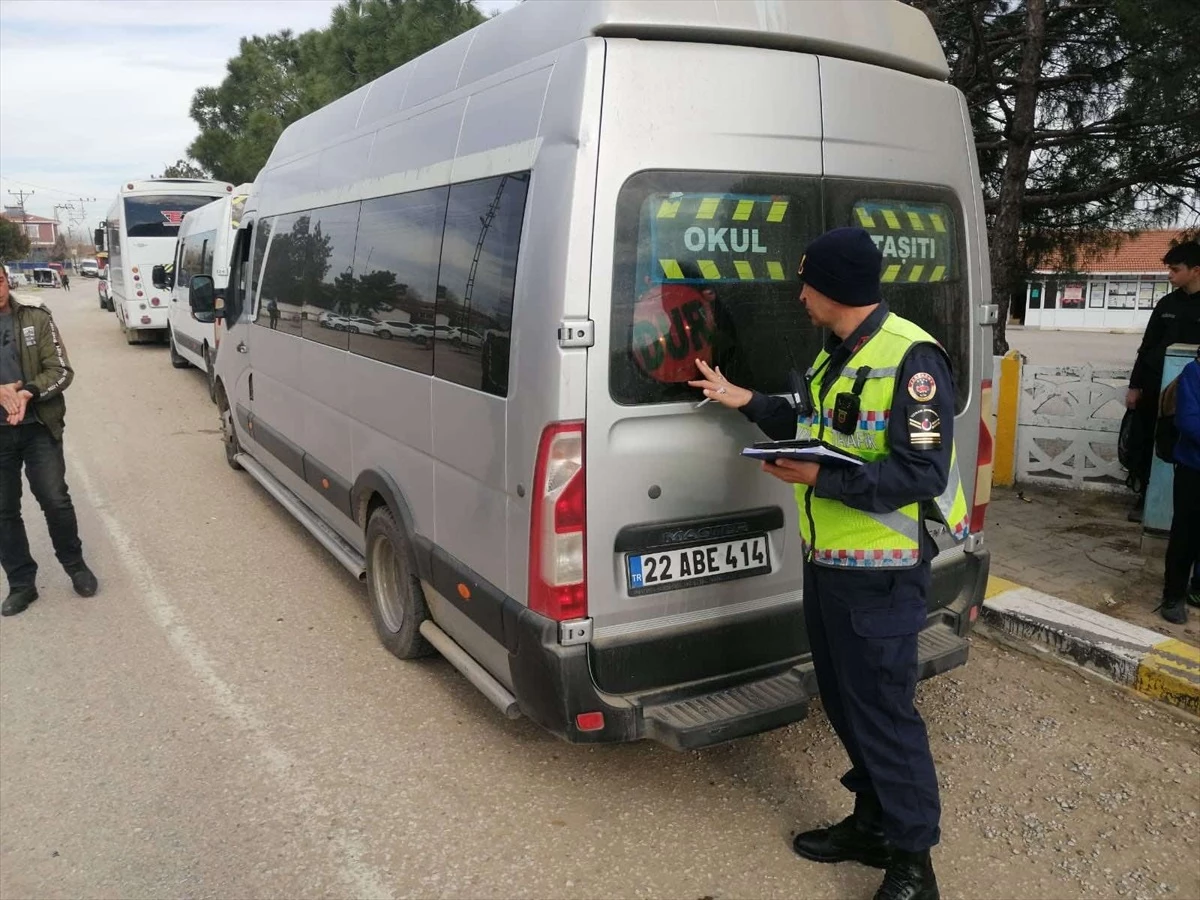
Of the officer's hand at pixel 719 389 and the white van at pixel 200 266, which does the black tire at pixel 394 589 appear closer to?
the officer's hand at pixel 719 389

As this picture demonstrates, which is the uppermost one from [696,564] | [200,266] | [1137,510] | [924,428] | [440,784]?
[200,266]

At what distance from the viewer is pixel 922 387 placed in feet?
8.07

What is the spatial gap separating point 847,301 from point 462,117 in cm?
178

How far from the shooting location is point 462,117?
11.6 feet

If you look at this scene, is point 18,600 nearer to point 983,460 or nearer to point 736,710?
point 736,710

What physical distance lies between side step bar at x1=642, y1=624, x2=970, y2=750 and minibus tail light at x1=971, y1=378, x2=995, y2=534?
0.74 m

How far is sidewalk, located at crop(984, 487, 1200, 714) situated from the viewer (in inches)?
159

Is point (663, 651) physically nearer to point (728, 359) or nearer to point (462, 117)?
point (728, 359)

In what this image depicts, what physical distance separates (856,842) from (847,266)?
1810 millimetres

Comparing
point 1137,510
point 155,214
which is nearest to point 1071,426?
point 1137,510

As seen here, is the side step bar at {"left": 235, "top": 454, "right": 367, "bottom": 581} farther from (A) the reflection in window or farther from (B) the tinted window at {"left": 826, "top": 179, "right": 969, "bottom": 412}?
(B) the tinted window at {"left": 826, "top": 179, "right": 969, "bottom": 412}

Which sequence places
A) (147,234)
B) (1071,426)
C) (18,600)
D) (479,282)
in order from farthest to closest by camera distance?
(147,234)
(1071,426)
(18,600)
(479,282)

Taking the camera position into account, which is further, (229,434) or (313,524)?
(229,434)

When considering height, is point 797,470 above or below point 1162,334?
below
